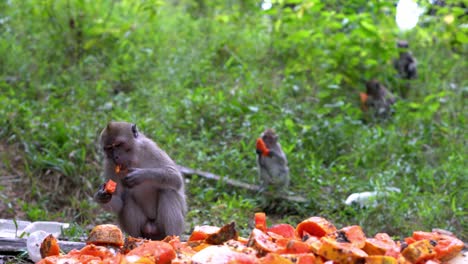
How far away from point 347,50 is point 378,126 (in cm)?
161

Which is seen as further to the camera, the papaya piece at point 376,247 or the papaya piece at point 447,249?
the papaya piece at point 447,249

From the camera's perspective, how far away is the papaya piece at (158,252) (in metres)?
4.01

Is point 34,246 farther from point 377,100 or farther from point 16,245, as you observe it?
point 377,100

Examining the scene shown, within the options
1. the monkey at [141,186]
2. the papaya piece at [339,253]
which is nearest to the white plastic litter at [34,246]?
the monkey at [141,186]

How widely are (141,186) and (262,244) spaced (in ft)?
6.35

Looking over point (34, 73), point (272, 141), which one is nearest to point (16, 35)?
point (34, 73)

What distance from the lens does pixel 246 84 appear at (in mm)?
10281

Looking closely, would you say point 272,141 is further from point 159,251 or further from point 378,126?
point 159,251

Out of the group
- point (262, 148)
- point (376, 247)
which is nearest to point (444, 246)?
point (376, 247)

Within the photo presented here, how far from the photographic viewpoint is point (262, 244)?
4.07 metres

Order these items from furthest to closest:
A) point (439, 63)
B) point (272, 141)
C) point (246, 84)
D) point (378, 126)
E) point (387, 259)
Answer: point (439, 63)
point (246, 84)
point (378, 126)
point (272, 141)
point (387, 259)

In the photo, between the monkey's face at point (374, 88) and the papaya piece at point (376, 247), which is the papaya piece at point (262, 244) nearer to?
the papaya piece at point (376, 247)

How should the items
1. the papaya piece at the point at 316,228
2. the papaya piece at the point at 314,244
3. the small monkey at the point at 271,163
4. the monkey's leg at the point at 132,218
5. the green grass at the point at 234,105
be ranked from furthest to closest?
the small monkey at the point at 271,163, the green grass at the point at 234,105, the monkey's leg at the point at 132,218, the papaya piece at the point at 316,228, the papaya piece at the point at 314,244

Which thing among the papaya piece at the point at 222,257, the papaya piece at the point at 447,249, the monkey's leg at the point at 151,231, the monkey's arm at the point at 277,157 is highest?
the monkey's arm at the point at 277,157
